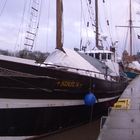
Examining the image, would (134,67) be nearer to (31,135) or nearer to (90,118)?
(90,118)

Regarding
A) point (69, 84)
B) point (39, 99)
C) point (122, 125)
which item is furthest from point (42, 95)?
point (122, 125)

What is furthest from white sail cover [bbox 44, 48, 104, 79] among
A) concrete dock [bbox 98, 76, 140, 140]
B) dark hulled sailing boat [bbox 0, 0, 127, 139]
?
concrete dock [bbox 98, 76, 140, 140]

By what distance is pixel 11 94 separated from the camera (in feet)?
42.4

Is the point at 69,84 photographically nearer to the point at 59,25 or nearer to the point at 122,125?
the point at 59,25

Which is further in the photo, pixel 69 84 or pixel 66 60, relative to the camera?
pixel 66 60

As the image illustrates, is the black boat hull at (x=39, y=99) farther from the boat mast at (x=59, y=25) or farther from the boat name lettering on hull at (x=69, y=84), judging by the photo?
the boat mast at (x=59, y=25)

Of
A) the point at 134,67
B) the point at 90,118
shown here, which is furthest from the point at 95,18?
the point at 134,67

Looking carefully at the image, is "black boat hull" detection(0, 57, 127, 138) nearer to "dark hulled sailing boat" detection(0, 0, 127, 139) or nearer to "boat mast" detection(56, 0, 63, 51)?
"dark hulled sailing boat" detection(0, 0, 127, 139)

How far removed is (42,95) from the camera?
13812 millimetres

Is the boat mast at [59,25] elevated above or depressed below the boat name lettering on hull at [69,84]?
above

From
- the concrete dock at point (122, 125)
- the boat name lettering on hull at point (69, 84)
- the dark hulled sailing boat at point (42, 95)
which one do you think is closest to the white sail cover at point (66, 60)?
the dark hulled sailing boat at point (42, 95)

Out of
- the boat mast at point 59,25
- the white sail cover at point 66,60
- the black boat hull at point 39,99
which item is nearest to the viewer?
the black boat hull at point 39,99

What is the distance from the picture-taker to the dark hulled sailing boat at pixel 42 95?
42.5ft

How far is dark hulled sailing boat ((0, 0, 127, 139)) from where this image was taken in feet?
42.5
